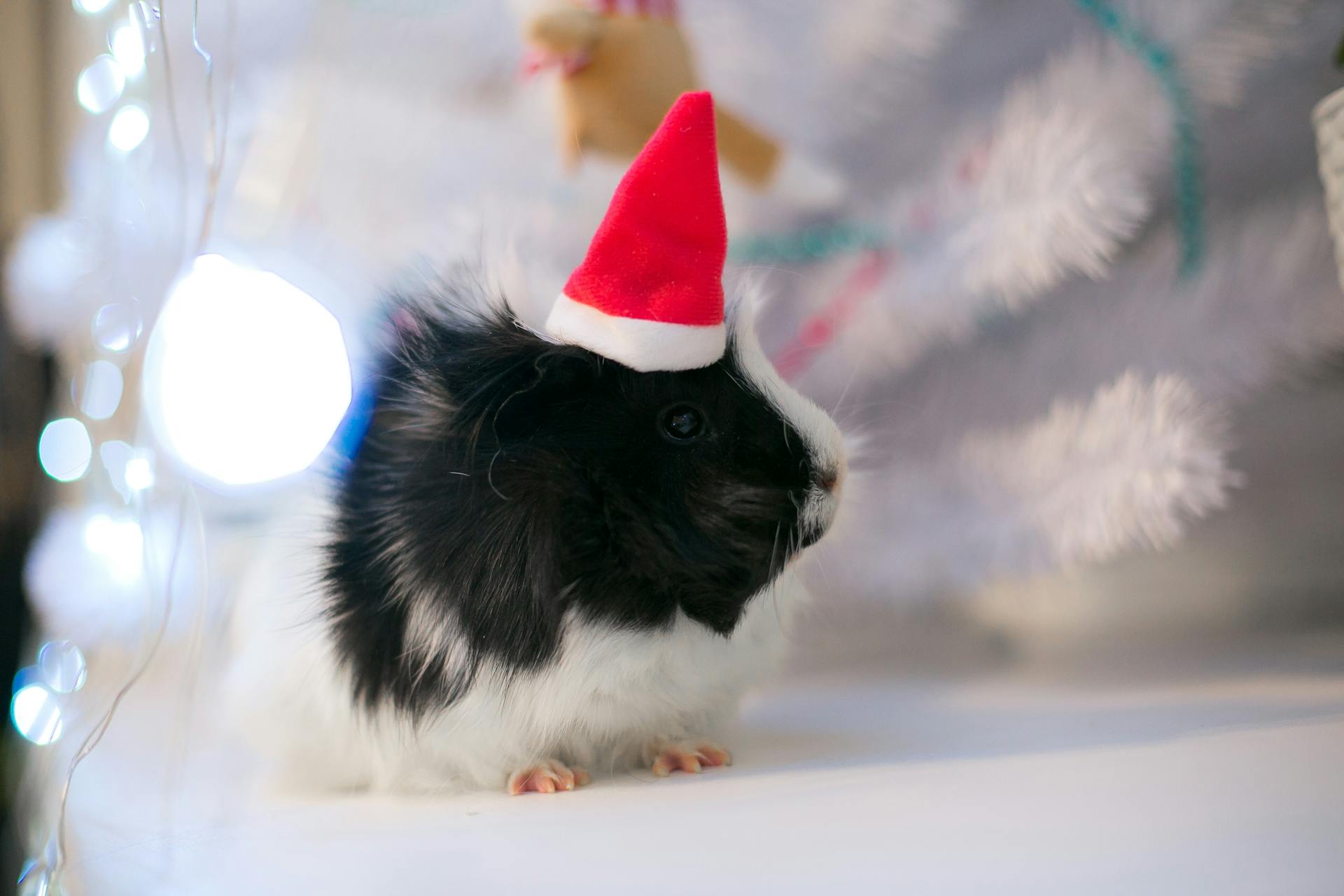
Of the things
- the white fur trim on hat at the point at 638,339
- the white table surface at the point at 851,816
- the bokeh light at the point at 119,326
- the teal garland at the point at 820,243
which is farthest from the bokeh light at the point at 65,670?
the teal garland at the point at 820,243

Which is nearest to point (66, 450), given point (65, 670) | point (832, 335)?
point (65, 670)

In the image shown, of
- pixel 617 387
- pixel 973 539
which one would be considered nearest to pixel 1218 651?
pixel 973 539

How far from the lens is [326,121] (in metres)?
1.30

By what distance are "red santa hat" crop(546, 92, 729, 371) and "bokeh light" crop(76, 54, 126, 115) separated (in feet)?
1.38

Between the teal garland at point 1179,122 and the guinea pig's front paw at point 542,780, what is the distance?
1075mm

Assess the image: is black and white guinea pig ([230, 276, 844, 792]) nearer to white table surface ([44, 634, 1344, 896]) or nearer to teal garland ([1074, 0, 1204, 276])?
white table surface ([44, 634, 1344, 896])

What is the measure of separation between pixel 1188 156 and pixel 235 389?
1246 millimetres

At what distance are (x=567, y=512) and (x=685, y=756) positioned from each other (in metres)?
0.29

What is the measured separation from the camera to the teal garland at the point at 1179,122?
51.6 inches

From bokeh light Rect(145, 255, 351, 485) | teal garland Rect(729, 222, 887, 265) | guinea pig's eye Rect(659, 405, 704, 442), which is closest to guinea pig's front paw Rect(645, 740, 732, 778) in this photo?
guinea pig's eye Rect(659, 405, 704, 442)

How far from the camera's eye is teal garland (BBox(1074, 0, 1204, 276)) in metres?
1.31

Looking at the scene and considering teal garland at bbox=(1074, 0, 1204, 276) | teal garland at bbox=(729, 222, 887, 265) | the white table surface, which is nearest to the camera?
the white table surface

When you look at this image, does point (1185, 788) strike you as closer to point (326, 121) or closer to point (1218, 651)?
point (1218, 651)

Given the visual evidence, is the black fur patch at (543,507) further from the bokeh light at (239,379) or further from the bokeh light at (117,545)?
the bokeh light at (117,545)
